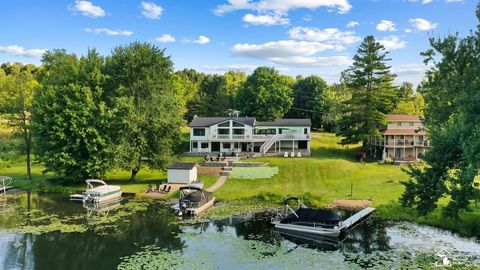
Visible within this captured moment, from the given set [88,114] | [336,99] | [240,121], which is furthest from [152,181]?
[336,99]

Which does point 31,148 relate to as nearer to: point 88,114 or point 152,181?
point 88,114

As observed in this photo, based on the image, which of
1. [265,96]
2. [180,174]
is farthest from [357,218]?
[265,96]

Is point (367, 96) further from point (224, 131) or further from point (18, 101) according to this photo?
point (18, 101)

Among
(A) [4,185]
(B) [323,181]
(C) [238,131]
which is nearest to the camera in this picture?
(A) [4,185]

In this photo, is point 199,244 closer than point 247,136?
Yes

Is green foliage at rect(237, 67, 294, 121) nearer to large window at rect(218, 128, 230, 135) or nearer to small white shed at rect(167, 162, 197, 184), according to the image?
large window at rect(218, 128, 230, 135)

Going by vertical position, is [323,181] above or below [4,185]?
above

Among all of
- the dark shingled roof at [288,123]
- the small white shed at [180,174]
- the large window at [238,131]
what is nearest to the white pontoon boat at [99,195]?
the small white shed at [180,174]
